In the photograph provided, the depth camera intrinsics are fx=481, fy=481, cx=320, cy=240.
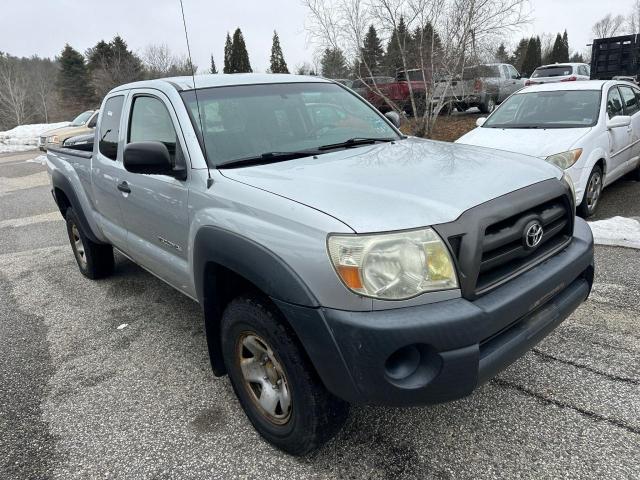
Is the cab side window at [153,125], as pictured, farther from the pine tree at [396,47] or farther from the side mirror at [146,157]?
the pine tree at [396,47]

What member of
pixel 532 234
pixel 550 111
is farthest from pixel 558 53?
pixel 532 234

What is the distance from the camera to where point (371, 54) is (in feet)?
37.3

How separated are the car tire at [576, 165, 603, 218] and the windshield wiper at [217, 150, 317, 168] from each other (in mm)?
4154

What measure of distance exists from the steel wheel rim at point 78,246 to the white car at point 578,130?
4708 millimetres

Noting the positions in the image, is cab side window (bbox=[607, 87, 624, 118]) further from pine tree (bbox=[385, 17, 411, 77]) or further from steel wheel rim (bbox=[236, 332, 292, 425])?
steel wheel rim (bbox=[236, 332, 292, 425])

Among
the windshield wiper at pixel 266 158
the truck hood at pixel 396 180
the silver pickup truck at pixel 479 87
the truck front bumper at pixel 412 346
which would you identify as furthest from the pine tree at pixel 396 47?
the truck front bumper at pixel 412 346

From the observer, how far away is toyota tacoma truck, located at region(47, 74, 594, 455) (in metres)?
1.83

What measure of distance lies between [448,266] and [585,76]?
19.6 metres

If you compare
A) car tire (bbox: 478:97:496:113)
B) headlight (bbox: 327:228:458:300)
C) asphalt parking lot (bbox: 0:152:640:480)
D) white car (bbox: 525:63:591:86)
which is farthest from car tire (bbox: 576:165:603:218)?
white car (bbox: 525:63:591:86)

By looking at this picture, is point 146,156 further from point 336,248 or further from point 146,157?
point 336,248

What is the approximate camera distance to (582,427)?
7.92 feet

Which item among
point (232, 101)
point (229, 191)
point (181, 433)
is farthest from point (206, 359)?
point (232, 101)

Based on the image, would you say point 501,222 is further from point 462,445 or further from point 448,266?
point 462,445

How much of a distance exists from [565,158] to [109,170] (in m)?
4.66
